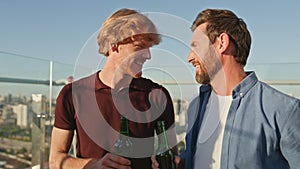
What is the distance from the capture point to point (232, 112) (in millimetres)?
1008

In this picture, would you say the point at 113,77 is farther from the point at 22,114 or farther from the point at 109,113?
the point at 22,114

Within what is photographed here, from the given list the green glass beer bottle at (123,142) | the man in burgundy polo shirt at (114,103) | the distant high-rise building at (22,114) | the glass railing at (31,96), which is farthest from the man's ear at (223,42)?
the distant high-rise building at (22,114)

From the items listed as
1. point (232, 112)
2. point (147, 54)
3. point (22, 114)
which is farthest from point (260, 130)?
point (22, 114)

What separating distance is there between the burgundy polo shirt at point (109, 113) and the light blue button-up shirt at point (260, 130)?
0.59 ft

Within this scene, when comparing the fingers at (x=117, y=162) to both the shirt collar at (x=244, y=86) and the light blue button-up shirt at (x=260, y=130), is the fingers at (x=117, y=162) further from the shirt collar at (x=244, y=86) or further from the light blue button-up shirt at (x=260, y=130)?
the shirt collar at (x=244, y=86)

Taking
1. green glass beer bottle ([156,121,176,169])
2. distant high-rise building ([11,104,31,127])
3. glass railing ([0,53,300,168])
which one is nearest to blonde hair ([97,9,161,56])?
green glass beer bottle ([156,121,176,169])

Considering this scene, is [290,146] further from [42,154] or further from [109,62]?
[42,154]

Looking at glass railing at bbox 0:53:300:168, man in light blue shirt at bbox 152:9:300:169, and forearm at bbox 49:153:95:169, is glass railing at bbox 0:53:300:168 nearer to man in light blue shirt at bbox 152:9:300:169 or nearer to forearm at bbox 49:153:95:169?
man in light blue shirt at bbox 152:9:300:169

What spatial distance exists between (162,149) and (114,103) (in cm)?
19

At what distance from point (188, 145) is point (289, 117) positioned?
0.31 m

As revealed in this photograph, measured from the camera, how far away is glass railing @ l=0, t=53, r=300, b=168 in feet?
8.12

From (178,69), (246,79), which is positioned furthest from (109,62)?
(246,79)

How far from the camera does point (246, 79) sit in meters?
1.03

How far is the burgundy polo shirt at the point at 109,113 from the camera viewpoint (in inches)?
38.9
